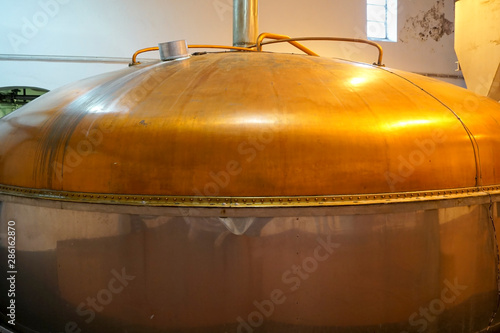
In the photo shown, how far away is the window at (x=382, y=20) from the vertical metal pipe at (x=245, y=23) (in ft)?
23.5

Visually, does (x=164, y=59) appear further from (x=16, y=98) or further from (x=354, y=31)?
(x=354, y=31)

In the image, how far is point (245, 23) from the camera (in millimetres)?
3615

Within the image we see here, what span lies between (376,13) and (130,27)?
565cm

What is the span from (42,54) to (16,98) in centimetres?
97

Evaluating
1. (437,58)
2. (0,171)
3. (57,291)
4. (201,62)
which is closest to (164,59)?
(201,62)

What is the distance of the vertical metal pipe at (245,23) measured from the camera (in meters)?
3.62

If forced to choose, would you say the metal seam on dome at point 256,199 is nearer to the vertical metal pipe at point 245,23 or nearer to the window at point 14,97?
the vertical metal pipe at point 245,23

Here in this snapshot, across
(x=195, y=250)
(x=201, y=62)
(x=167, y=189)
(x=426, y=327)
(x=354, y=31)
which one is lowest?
(x=426, y=327)

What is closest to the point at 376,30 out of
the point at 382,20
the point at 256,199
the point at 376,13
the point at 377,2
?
the point at 382,20

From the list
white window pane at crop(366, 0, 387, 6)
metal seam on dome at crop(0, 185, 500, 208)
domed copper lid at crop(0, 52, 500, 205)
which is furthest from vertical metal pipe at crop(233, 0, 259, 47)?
white window pane at crop(366, 0, 387, 6)

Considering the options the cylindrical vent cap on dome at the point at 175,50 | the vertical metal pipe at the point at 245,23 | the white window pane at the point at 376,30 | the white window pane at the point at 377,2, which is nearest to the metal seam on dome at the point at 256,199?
the cylindrical vent cap on dome at the point at 175,50

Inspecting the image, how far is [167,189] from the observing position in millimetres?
2102

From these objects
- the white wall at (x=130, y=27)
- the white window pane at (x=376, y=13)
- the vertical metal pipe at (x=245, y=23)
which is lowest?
the vertical metal pipe at (x=245, y=23)

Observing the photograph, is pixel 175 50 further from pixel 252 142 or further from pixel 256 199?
pixel 256 199
